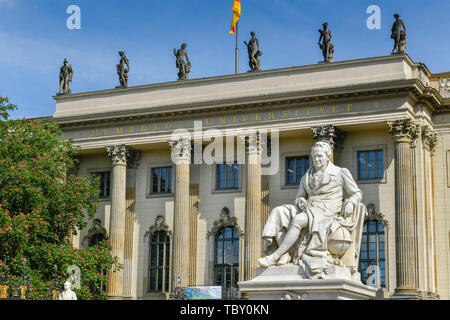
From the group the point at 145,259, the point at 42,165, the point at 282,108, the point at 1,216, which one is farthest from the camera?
the point at 145,259

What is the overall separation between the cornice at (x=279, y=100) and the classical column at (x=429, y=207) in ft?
5.14

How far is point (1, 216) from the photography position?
32.5 meters

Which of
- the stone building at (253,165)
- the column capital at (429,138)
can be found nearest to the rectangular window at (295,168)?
the stone building at (253,165)

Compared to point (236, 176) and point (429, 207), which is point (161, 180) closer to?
point (236, 176)

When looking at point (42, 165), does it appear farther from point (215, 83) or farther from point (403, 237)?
point (403, 237)

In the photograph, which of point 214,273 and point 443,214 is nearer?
point 443,214

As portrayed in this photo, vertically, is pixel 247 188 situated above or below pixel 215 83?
below

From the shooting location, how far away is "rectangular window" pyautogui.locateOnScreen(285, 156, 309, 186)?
134 feet

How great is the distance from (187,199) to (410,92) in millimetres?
12056

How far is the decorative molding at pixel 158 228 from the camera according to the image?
143 feet

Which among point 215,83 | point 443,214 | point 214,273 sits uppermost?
point 215,83

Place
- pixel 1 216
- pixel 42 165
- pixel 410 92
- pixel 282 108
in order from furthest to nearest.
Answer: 1. pixel 282 108
2. pixel 410 92
3. pixel 42 165
4. pixel 1 216

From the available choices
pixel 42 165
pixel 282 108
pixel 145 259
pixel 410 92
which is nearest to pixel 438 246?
pixel 410 92

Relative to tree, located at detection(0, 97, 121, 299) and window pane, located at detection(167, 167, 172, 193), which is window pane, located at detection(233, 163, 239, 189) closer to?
window pane, located at detection(167, 167, 172, 193)
